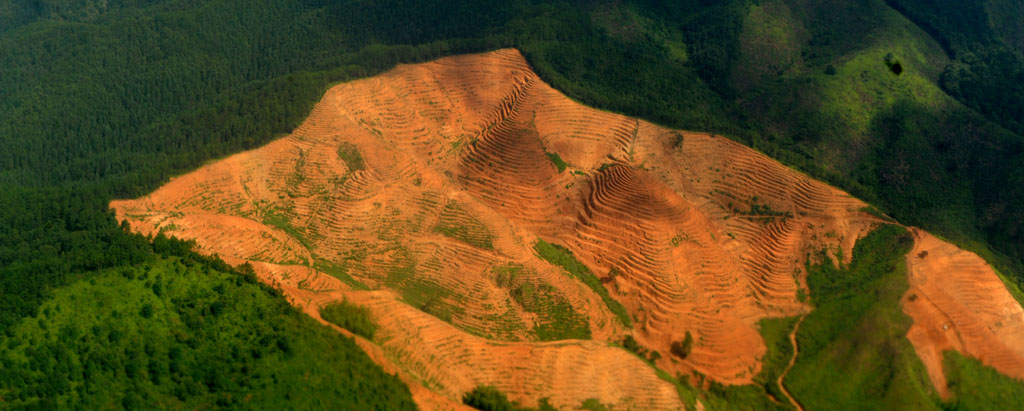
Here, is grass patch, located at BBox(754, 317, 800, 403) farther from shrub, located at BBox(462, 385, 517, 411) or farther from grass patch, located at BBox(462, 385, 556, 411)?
shrub, located at BBox(462, 385, 517, 411)

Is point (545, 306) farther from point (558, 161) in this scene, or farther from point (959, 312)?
point (959, 312)

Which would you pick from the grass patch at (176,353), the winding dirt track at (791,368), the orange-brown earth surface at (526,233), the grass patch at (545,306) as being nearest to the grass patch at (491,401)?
the orange-brown earth surface at (526,233)

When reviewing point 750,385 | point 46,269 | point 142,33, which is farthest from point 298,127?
point 750,385

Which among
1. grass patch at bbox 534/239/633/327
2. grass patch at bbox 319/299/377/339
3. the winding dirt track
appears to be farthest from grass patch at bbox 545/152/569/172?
grass patch at bbox 319/299/377/339

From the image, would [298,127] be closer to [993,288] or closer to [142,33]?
[142,33]

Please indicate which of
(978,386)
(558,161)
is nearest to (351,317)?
(558,161)
